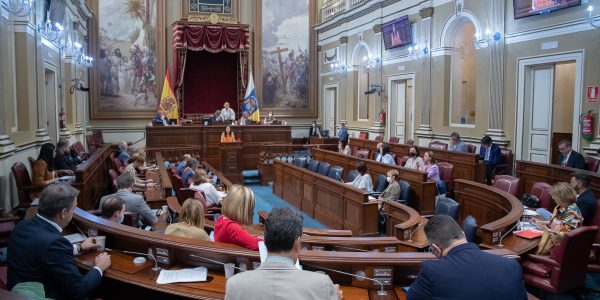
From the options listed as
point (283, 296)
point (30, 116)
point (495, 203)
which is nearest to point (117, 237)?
point (283, 296)

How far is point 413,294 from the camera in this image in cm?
228

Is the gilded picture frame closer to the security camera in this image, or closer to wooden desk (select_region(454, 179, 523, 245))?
the security camera

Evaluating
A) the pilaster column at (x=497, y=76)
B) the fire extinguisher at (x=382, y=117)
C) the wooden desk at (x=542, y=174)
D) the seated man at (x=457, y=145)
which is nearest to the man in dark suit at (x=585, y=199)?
the wooden desk at (x=542, y=174)

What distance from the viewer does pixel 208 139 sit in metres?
14.5

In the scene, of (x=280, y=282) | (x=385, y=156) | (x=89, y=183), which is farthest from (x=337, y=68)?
(x=280, y=282)

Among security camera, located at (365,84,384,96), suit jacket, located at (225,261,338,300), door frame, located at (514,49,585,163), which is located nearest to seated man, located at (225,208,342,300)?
suit jacket, located at (225,261,338,300)

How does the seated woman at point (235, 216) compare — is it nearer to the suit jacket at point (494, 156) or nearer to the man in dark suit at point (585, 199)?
the man in dark suit at point (585, 199)

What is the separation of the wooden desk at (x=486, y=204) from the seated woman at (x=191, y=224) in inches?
109

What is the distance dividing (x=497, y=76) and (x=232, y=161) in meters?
6.73

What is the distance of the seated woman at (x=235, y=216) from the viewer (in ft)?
10.7

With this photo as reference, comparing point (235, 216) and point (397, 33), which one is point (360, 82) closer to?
point (397, 33)

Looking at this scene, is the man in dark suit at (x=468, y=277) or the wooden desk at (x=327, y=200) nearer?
the man in dark suit at (x=468, y=277)

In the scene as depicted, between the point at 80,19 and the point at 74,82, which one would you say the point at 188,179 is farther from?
the point at 80,19

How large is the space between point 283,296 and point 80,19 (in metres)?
15.7
